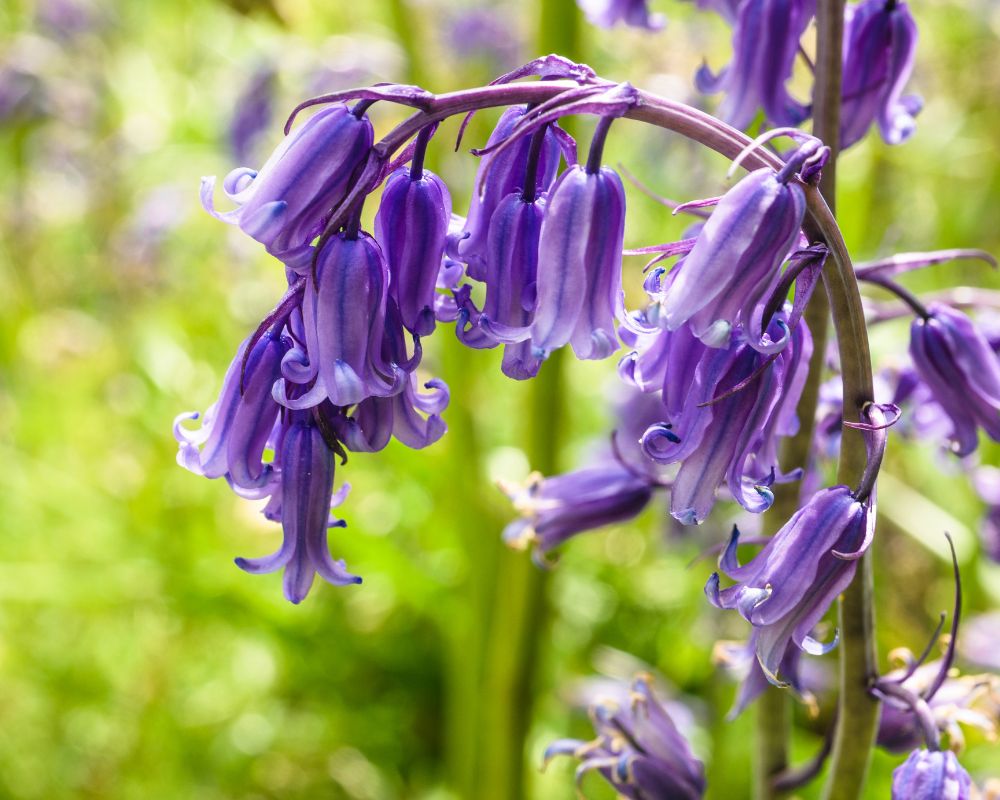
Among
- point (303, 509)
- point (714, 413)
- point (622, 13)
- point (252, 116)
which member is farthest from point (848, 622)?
point (252, 116)

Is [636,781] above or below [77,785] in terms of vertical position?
above

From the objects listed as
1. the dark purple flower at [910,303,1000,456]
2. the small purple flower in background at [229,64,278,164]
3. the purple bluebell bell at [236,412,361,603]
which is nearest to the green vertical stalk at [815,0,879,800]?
the dark purple flower at [910,303,1000,456]

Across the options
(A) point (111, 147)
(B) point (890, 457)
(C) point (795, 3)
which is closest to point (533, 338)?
(C) point (795, 3)

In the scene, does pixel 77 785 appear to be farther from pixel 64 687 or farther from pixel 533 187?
pixel 533 187

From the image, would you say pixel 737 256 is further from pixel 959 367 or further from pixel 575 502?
pixel 575 502

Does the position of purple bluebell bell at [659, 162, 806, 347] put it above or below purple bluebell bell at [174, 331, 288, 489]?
above

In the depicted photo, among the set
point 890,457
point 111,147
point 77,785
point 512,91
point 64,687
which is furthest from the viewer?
point 111,147

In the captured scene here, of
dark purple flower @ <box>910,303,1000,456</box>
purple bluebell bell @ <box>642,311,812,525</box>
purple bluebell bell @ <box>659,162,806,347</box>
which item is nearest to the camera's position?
purple bluebell bell @ <box>659,162,806,347</box>

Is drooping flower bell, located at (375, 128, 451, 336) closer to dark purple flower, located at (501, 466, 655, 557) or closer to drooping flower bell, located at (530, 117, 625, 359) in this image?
drooping flower bell, located at (530, 117, 625, 359)
